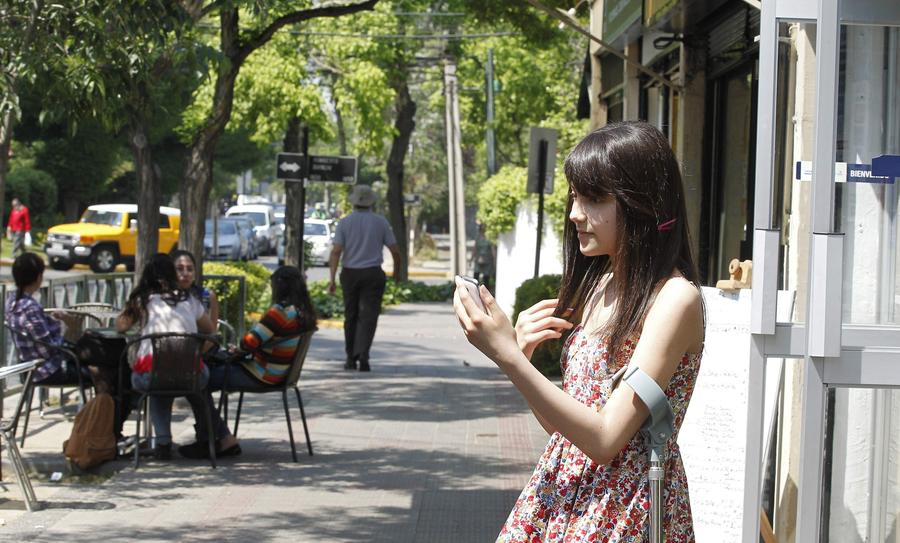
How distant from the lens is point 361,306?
1365 cm

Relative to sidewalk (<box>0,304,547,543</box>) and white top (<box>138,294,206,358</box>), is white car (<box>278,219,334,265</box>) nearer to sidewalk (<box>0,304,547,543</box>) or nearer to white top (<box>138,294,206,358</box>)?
sidewalk (<box>0,304,547,543</box>)

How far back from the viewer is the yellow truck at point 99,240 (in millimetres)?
36156

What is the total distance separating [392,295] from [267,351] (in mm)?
17969

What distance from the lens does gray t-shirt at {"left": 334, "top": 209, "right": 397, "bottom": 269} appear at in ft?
44.9

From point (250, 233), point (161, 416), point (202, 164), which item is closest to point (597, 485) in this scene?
point (161, 416)

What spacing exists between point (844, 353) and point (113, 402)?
226 inches

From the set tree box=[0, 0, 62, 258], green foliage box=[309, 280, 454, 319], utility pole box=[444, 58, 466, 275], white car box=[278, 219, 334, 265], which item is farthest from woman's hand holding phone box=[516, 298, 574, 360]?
white car box=[278, 219, 334, 265]

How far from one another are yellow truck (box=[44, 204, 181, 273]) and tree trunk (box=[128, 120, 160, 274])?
82.6 feet

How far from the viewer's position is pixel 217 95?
36.9ft

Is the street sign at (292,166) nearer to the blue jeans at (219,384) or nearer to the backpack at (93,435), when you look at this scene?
the blue jeans at (219,384)

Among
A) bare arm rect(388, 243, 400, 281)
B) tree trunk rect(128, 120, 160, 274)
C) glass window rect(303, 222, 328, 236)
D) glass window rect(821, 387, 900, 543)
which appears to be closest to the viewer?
glass window rect(821, 387, 900, 543)

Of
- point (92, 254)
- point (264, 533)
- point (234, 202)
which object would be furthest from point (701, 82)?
point (234, 202)

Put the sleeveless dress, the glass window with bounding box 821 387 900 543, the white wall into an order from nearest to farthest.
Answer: the sleeveless dress
the glass window with bounding box 821 387 900 543
the white wall

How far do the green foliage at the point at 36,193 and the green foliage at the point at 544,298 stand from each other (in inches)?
1371
